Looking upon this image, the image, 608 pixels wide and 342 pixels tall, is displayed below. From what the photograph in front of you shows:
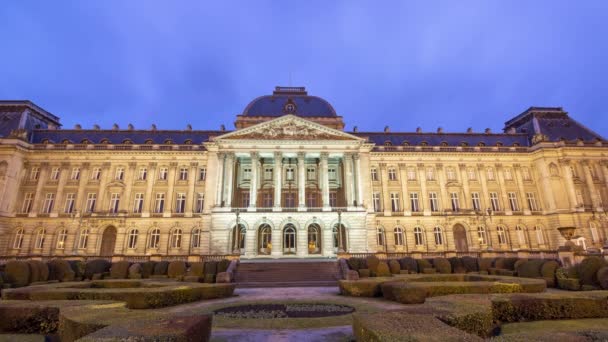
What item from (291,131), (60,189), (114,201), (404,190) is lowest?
(114,201)

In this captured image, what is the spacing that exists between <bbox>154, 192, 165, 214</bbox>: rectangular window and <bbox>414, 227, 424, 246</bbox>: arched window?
36090mm

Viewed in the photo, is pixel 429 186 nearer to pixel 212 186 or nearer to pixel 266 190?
pixel 266 190

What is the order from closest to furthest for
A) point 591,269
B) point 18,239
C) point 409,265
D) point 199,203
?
point 591,269 → point 409,265 → point 18,239 → point 199,203

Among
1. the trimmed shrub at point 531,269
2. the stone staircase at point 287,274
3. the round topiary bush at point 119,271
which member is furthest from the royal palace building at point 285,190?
the trimmed shrub at point 531,269

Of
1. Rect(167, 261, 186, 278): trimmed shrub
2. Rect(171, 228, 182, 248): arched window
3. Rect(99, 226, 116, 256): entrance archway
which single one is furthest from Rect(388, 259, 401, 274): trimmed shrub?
Rect(99, 226, 116, 256): entrance archway

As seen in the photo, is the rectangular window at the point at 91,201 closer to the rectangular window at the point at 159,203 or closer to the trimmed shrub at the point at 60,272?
the rectangular window at the point at 159,203

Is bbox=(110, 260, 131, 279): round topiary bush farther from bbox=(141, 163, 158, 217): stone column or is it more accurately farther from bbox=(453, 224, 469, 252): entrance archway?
bbox=(453, 224, 469, 252): entrance archway

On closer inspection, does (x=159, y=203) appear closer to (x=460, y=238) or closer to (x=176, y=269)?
(x=176, y=269)

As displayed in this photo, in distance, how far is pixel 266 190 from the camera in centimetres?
4494

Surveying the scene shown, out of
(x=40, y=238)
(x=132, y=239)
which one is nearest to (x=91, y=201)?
(x=40, y=238)

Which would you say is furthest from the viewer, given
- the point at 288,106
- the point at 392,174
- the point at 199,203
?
the point at 288,106

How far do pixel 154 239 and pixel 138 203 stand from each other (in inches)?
233

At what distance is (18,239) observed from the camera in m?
41.8

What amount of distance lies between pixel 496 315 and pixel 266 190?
1437 inches
